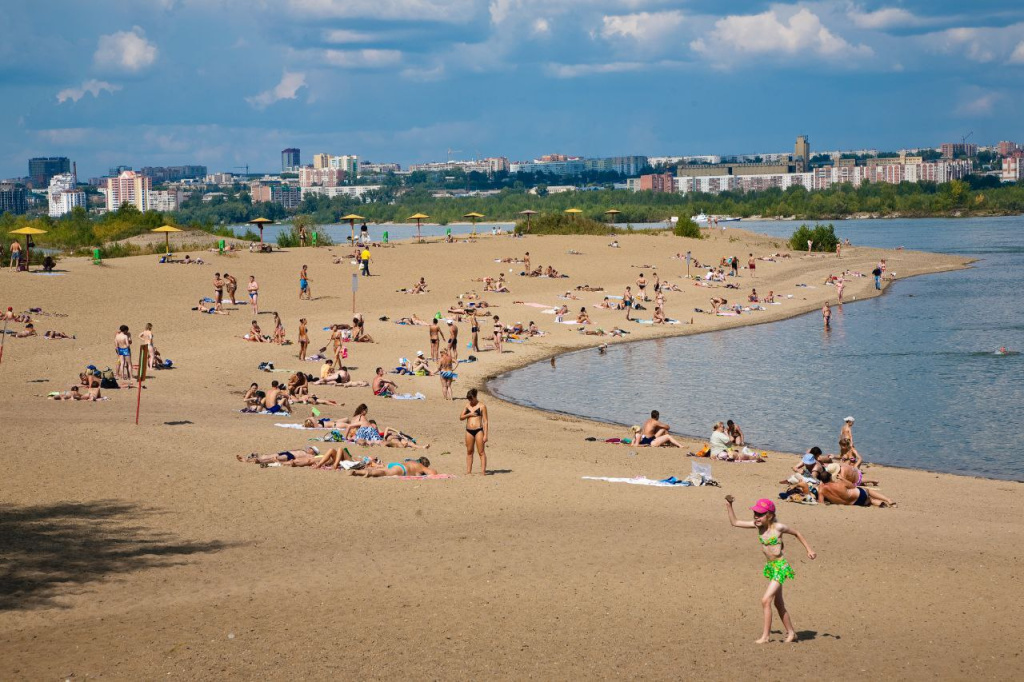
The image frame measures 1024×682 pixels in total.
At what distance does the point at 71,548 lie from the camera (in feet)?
40.0

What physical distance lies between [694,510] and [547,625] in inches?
Answer: 200

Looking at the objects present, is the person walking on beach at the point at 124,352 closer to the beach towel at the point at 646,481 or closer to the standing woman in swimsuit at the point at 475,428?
the standing woman in swimsuit at the point at 475,428

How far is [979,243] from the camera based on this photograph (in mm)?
97438

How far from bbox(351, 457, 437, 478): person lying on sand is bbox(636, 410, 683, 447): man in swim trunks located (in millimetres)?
5314

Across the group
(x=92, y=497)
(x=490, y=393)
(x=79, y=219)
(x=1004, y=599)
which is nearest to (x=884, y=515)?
(x=1004, y=599)

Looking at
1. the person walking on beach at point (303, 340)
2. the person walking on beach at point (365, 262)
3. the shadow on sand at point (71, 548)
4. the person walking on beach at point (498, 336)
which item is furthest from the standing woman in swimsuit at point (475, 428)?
the person walking on beach at point (365, 262)

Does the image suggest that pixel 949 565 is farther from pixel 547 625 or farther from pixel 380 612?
pixel 380 612

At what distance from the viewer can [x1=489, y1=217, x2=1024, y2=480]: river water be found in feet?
73.8

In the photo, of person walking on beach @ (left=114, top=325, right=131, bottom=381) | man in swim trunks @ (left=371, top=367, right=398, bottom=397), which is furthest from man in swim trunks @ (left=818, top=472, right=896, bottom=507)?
person walking on beach @ (left=114, top=325, right=131, bottom=381)

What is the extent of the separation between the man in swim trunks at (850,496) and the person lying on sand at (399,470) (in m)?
5.80

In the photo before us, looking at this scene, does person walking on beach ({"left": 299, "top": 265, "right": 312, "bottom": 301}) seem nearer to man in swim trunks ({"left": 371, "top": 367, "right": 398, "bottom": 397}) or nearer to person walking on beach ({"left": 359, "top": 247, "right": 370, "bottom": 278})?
person walking on beach ({"left": 359, "top": 247, "right": 370, "bottom": 278})

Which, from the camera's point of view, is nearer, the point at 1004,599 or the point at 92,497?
the point at 1004,599

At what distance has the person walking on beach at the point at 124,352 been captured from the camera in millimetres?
25188

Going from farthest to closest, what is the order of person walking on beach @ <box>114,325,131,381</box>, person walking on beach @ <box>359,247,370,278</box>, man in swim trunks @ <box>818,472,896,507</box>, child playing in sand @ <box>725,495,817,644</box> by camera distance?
1. person walking on beach @ <box>359,247,370,278</box>
2. person walking on beach @ <box>114,325,131,381</box>
3. man in swim trunks @ <box>818,472,896,507</box>
4. child playing in sand @ <box>725,495,817,644</box>
